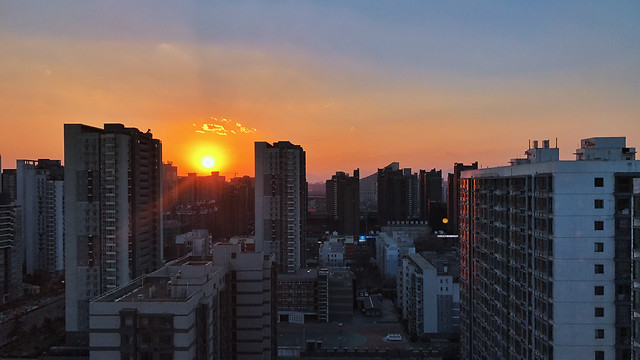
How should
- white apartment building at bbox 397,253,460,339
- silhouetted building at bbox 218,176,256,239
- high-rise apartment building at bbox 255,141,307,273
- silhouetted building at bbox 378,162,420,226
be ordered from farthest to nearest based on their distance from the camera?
silhouetted building at bbox 378,162,420,226, silhouetted building at bbox 218,176,256,239, high-rise apartment building at bbox 255,141,307,273, white apartment building at bbox 397,253,460,339

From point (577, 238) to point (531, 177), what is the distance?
2.14m

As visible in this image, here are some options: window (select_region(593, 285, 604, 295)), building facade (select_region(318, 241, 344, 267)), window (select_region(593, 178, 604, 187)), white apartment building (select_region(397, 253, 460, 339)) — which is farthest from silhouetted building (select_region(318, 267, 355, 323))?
window (select_region(593, 178, 604, 187))

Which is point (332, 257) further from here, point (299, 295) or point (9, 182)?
point (9, 182)

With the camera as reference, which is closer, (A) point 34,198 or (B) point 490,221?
(B) point 490,221

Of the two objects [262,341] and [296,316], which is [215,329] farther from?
[296,316]

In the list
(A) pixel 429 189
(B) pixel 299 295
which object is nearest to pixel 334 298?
(B) pixel 299 295

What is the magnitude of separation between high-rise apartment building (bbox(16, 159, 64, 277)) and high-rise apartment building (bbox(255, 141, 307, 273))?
64.6ft

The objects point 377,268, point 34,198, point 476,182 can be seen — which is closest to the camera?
point 476,182

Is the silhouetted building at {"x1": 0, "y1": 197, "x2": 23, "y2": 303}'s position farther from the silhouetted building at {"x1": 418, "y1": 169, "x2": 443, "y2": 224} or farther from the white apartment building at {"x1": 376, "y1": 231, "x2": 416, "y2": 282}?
the silhouetted building at {"x1": 418, "y1": 169, "x2": 443, "y2": 224}

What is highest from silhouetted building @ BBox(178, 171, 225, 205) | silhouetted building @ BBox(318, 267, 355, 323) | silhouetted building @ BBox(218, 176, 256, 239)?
silhouetted building @ BBox(178, 171, 225, 205)

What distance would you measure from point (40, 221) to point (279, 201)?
23.8 metres

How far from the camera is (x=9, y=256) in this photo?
3400 centimetres

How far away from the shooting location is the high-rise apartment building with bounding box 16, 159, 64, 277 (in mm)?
41125

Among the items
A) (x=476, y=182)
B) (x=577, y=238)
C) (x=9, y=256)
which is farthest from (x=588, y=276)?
(x=9, y=256)
